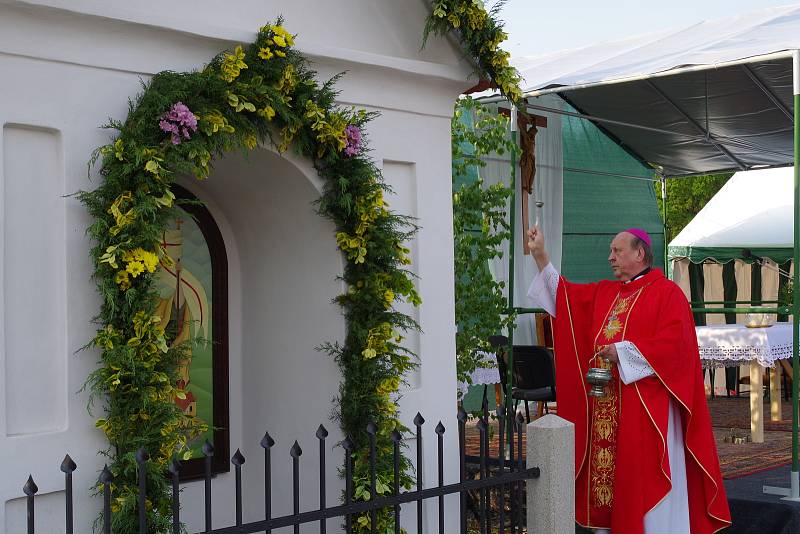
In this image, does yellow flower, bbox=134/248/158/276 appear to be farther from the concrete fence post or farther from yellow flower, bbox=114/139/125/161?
the concrete fence post

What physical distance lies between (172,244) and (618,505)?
9.35 ft

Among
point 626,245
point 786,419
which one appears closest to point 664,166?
point 786,419

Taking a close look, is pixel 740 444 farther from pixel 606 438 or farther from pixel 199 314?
pixel 199 314

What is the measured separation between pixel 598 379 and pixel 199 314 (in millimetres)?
2229

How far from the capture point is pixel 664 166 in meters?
13.6

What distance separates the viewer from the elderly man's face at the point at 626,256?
20.2 feet

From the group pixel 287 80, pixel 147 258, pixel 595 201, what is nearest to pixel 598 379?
pixel 287 80

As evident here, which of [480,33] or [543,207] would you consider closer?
[480,33]

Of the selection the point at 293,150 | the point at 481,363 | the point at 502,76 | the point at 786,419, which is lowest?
the point at 786,419

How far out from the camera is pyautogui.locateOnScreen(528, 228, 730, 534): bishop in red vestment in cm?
592

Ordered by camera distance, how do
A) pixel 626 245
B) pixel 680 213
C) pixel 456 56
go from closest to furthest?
pixel 456 56 → pixel 626 245 → pixel 680 213

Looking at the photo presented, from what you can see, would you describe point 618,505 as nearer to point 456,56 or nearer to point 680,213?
point 456,56

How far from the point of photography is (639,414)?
597 cm

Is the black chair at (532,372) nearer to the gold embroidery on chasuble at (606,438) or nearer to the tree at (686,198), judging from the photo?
the gold embroidery on chasuble at (606,438)
